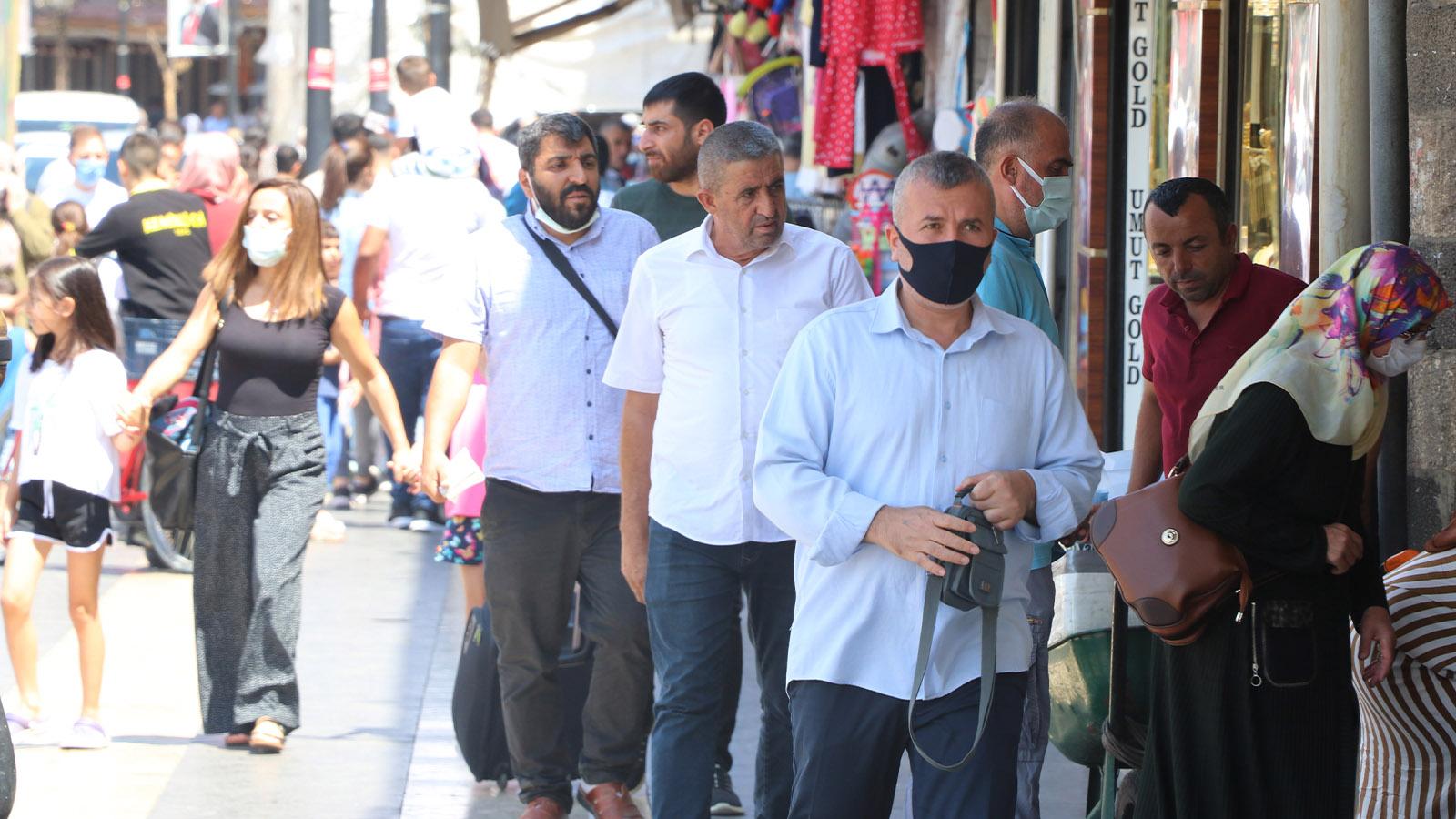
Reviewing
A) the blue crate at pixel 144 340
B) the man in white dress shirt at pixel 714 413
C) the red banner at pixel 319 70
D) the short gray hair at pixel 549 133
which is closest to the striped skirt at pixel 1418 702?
the man in white dress shirt at pixel 714 413

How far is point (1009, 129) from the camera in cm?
522

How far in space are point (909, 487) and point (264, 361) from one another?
3.47 m

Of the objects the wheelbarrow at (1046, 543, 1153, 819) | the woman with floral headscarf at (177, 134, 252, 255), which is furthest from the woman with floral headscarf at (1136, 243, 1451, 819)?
the woman with floral headscarf at (177, 134, 252, 255)

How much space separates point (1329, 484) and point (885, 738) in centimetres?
106

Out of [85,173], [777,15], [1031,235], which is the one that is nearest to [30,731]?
[1031,235]

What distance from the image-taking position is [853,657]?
405cm

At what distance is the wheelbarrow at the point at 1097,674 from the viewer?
491 centimetres

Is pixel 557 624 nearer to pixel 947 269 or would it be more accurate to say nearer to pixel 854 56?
pixel 947 269

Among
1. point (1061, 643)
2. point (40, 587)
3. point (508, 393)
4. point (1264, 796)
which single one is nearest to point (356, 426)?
point (40, 587)

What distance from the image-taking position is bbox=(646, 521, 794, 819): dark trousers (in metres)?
5.10

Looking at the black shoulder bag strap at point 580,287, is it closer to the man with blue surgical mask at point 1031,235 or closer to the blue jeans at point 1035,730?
the man with blue surgical mask at point 1031,235

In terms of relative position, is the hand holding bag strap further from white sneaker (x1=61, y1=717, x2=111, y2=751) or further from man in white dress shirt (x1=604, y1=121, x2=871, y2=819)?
white sneaker (x1=61, y1=717, x2=111, y2=751)

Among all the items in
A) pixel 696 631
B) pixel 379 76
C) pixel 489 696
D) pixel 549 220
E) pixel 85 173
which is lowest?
pixel 489 696

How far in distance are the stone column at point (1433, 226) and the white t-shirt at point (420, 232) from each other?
648 centimetres
